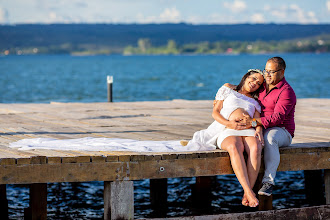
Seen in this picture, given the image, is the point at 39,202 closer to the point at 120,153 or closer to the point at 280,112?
the point at 120,153

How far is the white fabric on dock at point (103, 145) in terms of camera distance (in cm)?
726

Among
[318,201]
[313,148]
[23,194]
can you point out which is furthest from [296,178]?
[313,148]

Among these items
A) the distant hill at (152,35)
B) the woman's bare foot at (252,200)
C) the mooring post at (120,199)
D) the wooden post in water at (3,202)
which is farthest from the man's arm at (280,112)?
the distant hill at (152,35)

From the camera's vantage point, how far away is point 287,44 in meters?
173

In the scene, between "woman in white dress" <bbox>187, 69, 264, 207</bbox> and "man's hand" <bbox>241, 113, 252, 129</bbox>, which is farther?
"man's hand" <bbox>241, 113, 252, 129</bbox>

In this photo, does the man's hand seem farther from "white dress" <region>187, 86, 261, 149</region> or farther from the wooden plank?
the wooden plank

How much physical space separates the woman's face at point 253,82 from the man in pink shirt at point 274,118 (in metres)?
0.07

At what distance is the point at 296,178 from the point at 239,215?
7.43 metres

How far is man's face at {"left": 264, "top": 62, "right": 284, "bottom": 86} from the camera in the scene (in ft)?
23.3

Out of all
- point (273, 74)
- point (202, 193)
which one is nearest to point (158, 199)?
point (202, 193)

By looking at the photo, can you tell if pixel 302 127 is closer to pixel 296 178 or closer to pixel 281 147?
pixel 281 147

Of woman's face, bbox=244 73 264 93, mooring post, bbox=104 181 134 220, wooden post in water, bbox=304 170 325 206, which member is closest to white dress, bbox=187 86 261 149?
woman's face, bbox=244 73 264 93

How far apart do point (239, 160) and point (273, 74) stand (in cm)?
105

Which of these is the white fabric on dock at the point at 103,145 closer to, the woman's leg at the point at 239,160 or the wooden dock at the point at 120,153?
the wooden dock at the point at 120,153
